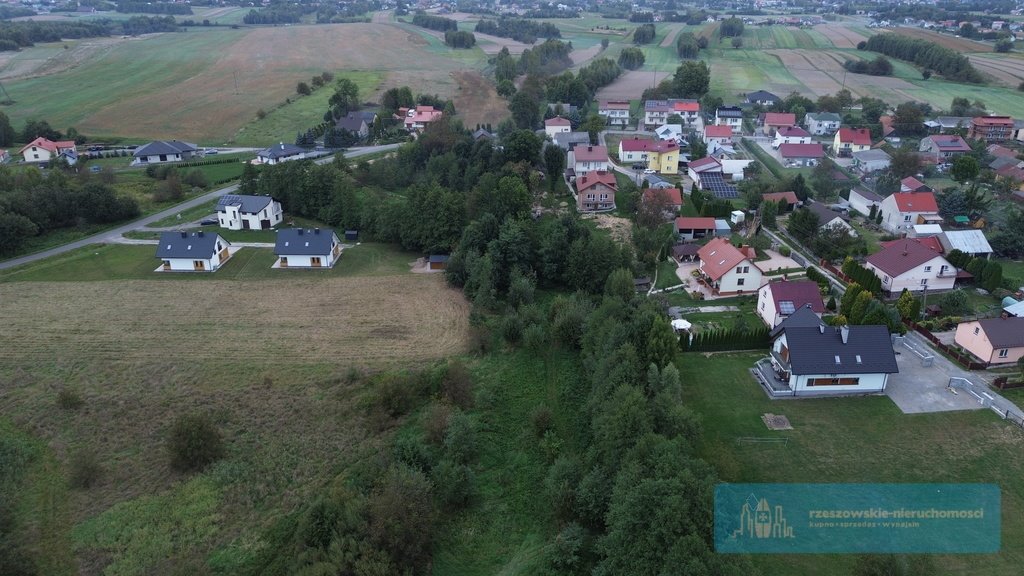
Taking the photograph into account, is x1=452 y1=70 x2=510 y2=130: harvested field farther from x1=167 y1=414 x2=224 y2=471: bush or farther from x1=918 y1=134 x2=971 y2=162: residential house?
x1=167 y1=414 x2=224 y2=471: bush

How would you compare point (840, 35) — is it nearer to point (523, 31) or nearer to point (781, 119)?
point (523, 31)

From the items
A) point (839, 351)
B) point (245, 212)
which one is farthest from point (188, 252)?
point (839, 351)

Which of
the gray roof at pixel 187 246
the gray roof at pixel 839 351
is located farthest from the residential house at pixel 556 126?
the gray roof at pixel 839 351

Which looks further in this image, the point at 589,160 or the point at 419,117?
the point at 419,117

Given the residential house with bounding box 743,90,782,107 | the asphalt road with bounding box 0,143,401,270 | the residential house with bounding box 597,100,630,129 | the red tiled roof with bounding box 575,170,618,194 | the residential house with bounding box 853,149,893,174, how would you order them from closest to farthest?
the asphalt road with bounding box 0,143,401,270, the red tiled roof with bounding box 575,170,618,194, the residential house with bounding box 853,149,893,174, the residential house with bounding box 597,100,630,129, the residential house with bounding box 743,90,782,107

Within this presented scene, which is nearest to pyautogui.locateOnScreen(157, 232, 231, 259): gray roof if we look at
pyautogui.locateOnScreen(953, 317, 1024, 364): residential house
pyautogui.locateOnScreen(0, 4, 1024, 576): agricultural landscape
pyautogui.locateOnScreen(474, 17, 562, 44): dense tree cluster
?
pyautogui.locateOnScreen(0, 4, 1024, 576): agricultural landscape

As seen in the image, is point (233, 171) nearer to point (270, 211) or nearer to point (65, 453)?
point (270, 211)

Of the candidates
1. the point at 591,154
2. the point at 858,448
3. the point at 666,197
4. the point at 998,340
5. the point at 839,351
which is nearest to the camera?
the point at 858,448
